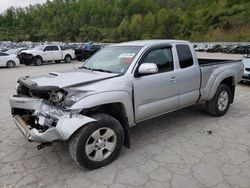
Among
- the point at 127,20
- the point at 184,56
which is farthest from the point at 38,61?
the point at 127,20

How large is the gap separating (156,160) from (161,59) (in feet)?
5.69

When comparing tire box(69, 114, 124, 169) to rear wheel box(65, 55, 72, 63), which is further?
rear wheel box(65, 55, 72, 63)

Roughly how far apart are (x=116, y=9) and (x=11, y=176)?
13781 centimetres

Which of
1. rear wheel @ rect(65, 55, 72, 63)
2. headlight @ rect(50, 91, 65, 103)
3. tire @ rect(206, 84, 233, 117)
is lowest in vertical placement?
rear wheel @ rect(65, 55, 72, 63)

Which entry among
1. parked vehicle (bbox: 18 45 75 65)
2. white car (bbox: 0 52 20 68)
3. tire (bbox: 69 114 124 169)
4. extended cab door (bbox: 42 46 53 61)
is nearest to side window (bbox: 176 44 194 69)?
tire (bbox: 69 114 124 169)

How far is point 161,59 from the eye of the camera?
451 cm

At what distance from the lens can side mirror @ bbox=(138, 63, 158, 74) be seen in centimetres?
388

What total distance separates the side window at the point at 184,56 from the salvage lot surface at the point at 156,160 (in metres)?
1.28

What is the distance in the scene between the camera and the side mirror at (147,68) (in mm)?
3877

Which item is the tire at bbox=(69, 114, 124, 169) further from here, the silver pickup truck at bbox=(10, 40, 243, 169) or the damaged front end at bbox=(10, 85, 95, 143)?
the damaged front end at bbox=(10, 85, 95, 143)

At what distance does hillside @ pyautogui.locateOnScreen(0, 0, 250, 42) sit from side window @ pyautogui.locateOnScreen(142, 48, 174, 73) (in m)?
76.9

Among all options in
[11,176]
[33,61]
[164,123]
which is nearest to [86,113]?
[11,176]

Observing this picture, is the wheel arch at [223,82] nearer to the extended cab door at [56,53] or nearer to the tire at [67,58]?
the extended cab door at [56,53]

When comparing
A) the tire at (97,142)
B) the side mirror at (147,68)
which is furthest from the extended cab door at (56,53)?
the tire at (97,142)
